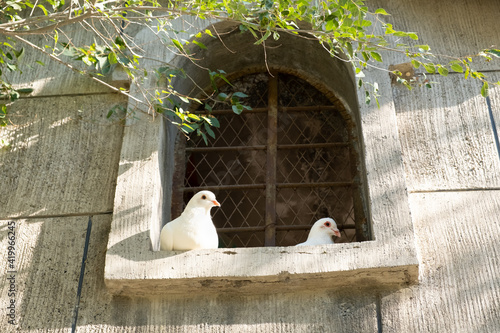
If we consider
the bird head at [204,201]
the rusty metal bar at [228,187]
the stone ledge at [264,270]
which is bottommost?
the stone ledge at [264,270]

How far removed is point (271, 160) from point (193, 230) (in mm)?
1359

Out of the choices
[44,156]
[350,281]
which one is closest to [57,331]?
[44,156]

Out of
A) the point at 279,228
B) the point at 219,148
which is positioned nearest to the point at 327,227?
the point at 279,228

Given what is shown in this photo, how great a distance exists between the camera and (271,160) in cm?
545

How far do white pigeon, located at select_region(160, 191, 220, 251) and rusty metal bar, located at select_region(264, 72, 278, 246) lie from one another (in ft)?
2.63

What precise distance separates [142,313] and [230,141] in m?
2.00

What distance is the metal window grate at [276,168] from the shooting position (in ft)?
17.1

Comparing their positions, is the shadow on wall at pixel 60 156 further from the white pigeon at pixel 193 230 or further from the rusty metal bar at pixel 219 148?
the rusty metal bar at pixel 219 148

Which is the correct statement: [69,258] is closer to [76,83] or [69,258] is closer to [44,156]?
[44,156]

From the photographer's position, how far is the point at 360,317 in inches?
162

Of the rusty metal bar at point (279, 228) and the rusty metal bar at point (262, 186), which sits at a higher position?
the rusty metal bar at point (262, 186)

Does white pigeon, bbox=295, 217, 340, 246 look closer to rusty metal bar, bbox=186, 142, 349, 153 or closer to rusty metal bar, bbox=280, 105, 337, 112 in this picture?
rusty metal bar, bbox=186, 142, 349, 153

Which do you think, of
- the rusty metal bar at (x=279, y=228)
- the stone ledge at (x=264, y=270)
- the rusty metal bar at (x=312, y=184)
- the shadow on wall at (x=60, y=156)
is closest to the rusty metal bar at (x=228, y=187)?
the rusty metal bar at (x=312, y=184)

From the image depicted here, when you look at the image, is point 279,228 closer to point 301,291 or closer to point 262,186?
point 262,186
